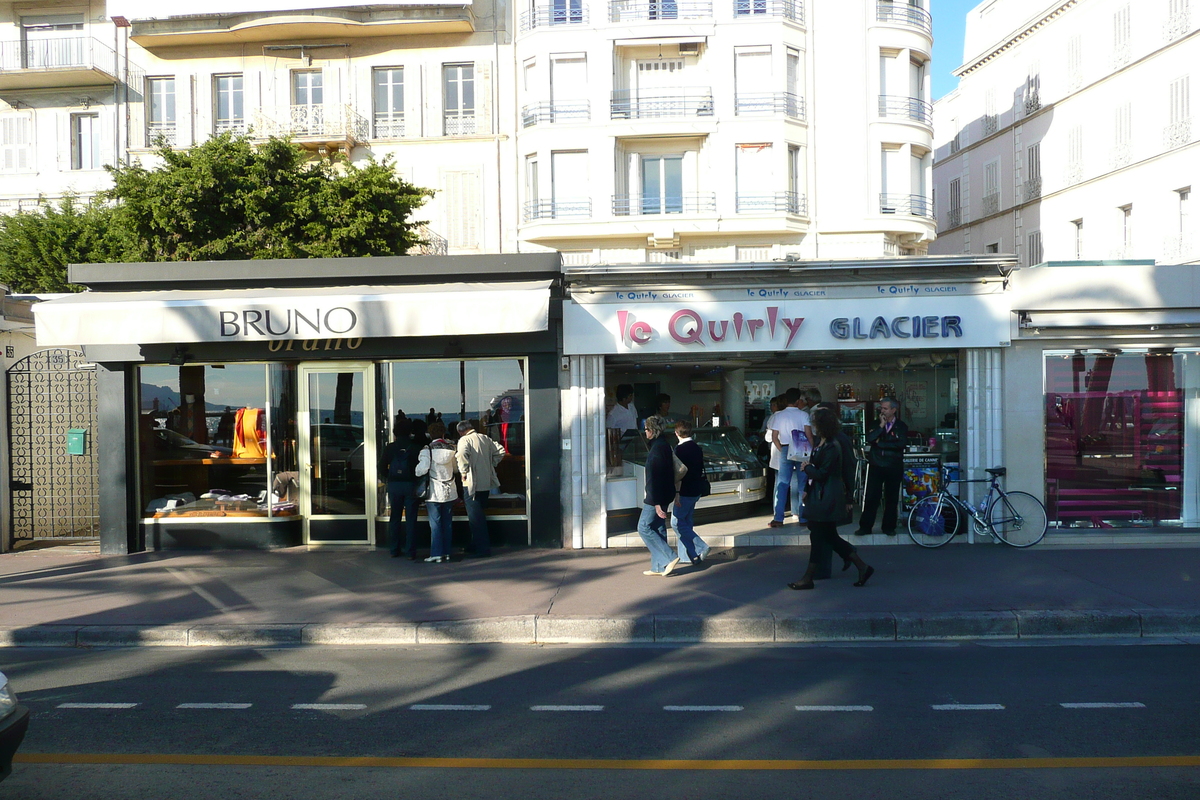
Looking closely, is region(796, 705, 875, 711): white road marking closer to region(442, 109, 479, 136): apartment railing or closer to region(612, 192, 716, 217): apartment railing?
region(612, 192, 716, 217): apartment railing

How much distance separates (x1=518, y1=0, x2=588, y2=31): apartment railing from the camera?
28.5 m

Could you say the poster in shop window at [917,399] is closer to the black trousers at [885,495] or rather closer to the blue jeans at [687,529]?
the black trousers at [885,495]

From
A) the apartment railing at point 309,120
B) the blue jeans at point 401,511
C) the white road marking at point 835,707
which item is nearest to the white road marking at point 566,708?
the white road marking at point 835,707

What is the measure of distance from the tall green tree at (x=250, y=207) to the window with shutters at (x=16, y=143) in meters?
9.61

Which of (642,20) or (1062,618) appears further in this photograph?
(642,20)

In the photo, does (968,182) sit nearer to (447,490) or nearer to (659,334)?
(659,334)

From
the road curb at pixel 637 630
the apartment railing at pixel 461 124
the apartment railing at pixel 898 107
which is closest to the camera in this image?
the road curb at pixel 637 630

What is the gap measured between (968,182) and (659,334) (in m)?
31.0

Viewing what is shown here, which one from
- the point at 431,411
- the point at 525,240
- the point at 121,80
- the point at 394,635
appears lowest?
the point at 394,635

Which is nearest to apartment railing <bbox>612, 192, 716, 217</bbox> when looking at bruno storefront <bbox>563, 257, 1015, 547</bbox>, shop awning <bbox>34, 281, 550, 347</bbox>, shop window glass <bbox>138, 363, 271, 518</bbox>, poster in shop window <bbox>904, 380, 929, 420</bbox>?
poster in shop window <bbox>904, 380, 929, 420</bbox>

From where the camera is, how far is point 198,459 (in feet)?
40.3

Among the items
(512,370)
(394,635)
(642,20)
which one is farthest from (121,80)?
(394,635)

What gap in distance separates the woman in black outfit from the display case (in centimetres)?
330

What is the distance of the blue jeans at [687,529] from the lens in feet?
32.5
